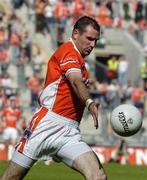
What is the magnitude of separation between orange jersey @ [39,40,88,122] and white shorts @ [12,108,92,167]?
0.27ft

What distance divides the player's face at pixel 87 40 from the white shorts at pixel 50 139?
0.74m

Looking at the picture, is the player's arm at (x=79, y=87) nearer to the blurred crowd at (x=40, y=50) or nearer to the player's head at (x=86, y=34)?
the player's head at (x=86, y=34)

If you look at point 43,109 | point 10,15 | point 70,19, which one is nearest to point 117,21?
point 70,19

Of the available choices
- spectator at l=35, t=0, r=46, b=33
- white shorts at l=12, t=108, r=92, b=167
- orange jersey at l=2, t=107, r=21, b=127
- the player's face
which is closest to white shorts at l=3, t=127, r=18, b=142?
orange jersey at l=2, t=107, r=21, b=127

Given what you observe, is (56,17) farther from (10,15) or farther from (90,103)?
(90,103)

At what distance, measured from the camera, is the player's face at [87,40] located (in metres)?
8.48

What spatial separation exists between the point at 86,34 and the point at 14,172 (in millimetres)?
1617

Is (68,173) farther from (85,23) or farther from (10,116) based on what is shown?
(85,23)

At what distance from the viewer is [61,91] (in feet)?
28.0

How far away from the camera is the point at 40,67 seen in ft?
93.9

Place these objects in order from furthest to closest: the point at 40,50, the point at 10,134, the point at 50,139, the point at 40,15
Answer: the point at 40,15
the point at 40,50
the point at 10,134
the point at 50,139

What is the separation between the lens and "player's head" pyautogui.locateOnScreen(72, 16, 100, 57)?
848 cm

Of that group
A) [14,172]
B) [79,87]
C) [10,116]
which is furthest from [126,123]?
[10,116]

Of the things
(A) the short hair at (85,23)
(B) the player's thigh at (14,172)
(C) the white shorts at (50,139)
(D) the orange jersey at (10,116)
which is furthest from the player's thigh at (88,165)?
(D) the orange jersey at (10,116)
